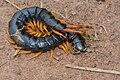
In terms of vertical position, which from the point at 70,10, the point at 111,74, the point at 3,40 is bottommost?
the point at 111,74

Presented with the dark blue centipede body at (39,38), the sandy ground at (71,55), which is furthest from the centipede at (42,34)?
the sandy ground at (71,55)

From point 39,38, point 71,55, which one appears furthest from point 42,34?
point 71,55

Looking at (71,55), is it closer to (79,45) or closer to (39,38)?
(79,45)

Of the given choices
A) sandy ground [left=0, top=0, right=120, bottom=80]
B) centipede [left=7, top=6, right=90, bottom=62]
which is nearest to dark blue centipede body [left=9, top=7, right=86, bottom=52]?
centipede [left=7, top=6, right=90, bottom=62]

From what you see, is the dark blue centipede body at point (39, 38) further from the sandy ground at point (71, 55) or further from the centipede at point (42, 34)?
the sandy ground at point (71, 55)

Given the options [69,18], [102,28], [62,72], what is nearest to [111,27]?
[102,28]

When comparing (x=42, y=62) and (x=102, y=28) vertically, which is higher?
(x=102, y=28)

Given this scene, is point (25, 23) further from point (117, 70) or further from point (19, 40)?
point (117, 70)

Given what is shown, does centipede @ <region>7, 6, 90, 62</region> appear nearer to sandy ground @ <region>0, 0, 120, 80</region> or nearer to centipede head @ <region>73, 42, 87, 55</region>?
centipede head @ <region>73, 42, 87, 55</region>
